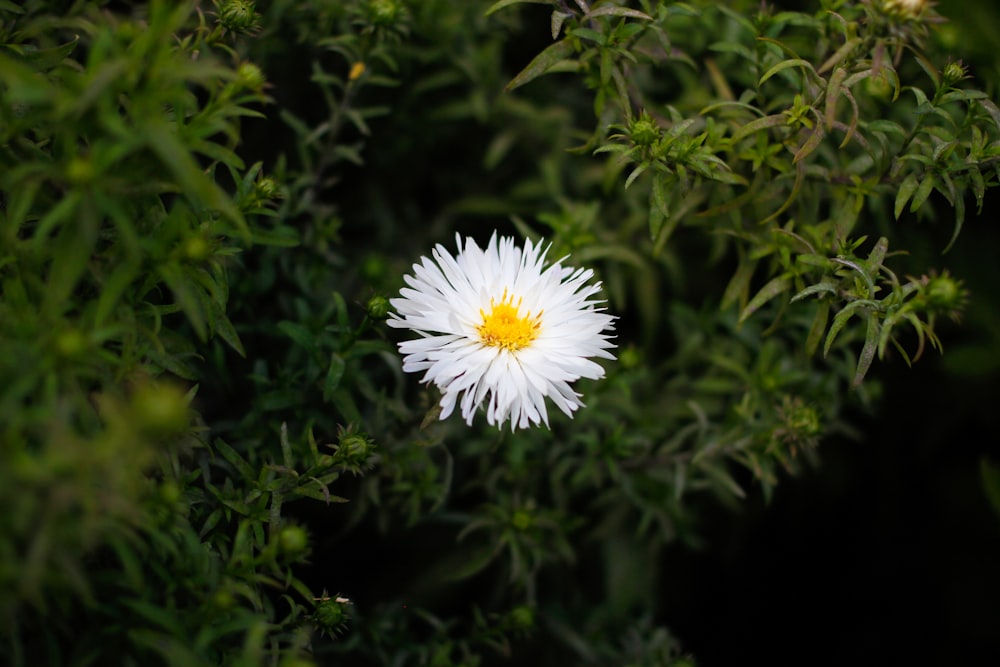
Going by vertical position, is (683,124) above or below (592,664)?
above

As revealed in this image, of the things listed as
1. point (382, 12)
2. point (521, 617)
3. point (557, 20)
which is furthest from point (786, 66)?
point (521, 617)

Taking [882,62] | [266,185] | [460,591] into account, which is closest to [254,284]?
[266,185]

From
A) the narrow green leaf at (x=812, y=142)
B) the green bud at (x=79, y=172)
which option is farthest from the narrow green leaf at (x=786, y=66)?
the green bud at (x=79, y=172)

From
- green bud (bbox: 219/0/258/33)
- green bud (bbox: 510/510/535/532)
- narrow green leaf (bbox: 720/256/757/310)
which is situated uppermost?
green bud (bbox: 219/0/258/33)

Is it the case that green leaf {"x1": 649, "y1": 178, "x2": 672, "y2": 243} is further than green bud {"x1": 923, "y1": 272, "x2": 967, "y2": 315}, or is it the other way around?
green leaf {"x1": 649, "y1": 178, "x2": 672, "y2": 243}

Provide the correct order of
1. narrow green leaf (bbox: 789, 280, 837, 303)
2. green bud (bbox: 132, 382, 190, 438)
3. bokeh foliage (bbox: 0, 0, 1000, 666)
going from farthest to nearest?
narrow green leaf (bbox: 789, 280, 837, 303) → bokeh foliage (bbox: 0, 0, 1000, 666) → green bud (bbox: 132, 382, 190, 438)

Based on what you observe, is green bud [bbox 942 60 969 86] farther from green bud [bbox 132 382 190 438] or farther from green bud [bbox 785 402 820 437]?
green bud [bbox 132 382 190 438]

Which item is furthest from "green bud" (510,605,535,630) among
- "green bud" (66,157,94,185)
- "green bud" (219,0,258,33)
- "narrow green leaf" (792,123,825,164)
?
"green bud" (219,0,258,33)

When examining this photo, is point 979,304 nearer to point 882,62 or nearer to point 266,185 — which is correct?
point 882,62

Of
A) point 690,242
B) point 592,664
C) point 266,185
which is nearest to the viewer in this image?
point 266,185
